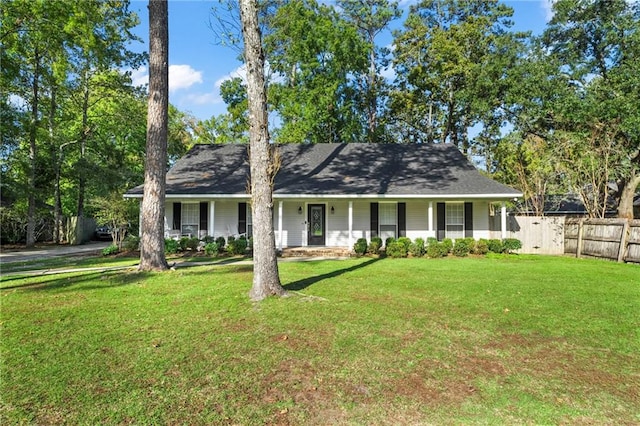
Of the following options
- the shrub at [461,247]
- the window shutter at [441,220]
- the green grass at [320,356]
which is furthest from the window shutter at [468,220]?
the green grass at [320,356]

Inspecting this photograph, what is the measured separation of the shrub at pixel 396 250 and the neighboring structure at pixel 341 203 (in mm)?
1697

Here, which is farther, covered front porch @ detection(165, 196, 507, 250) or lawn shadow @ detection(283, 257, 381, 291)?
covered front porch @ detection(165, 196, 507, 250)

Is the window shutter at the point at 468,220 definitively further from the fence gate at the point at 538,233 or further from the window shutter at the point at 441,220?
the fence gate at the point at 538,233

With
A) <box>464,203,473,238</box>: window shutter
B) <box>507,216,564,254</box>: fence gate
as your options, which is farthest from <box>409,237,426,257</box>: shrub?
<box>507,216,564,254</box>: fence gate

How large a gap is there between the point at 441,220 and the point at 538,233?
4.04 meters

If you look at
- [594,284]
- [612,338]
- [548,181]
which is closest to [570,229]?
[548,181]

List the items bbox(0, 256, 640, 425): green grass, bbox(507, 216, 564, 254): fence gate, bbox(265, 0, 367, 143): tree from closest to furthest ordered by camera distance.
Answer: bbox(0, 256, 640, 425): green grass
bbox(507, 216, 564, 254): fence gate
bbox(265, 0, 367, 143): tree

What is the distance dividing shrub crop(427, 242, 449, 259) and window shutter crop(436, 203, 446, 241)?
2.16 meters

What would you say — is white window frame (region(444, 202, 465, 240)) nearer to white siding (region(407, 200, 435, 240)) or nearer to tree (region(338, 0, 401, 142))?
white siding (region(407, 200, 435, 240))

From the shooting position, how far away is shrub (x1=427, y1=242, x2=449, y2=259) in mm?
14102

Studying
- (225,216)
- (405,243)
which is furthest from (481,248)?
(225,216)

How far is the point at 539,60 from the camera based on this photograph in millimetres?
21203

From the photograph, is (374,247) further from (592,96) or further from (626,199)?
(626,199)

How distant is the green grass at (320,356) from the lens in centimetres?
298
